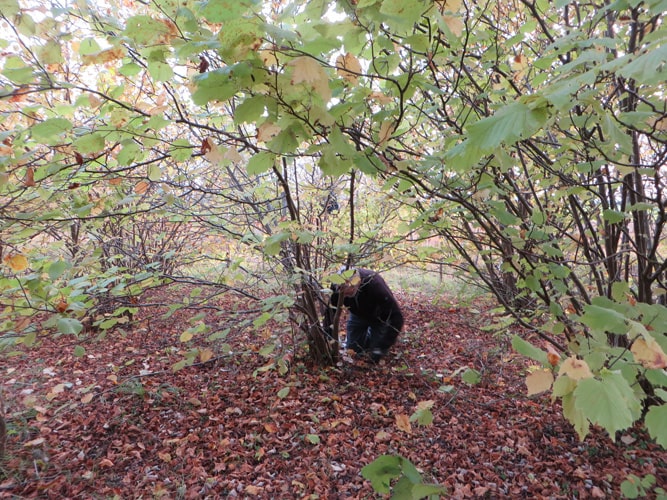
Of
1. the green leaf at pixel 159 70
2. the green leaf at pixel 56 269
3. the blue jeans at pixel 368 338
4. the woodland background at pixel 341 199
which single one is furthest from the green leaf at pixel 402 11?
the blue jeans at pixel 368 338

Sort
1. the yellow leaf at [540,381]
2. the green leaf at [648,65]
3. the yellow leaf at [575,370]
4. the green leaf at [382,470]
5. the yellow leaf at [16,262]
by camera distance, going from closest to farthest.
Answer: the green leaf at [648,65] → the yellow leaf at [575,370] → the yellow leaf at [540,381] → the green leaf at [382,470] → the yellow leaf at [16,262]

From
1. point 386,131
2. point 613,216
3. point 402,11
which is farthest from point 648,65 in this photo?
point 613,216

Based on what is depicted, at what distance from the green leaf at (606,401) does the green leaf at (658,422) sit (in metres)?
0.22

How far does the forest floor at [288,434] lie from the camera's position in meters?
2.67

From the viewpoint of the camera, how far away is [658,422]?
3.34 ft

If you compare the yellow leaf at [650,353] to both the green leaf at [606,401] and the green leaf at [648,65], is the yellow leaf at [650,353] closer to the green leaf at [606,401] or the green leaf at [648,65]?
the green leaf at [606,401]

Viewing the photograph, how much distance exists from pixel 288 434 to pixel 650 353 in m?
2.93

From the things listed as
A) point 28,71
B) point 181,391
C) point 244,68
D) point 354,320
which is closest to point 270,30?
point 244,68

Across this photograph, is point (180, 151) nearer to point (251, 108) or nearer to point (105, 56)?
point (105, 56)

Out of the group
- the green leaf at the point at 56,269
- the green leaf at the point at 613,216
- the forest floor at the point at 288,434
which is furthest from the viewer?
the forest floor at the point at 288,434

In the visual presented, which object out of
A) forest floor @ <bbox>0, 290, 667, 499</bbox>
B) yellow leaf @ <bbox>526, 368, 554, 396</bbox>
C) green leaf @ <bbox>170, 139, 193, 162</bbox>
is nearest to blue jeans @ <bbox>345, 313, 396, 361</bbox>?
forest floor @ <bbox>0, 290, 667, 499</bbox>

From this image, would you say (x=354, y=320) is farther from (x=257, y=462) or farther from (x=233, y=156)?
(x=233, y=156)

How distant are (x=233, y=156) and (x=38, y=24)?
2.98ft

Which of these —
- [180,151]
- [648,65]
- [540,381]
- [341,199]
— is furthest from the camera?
[341,199]
